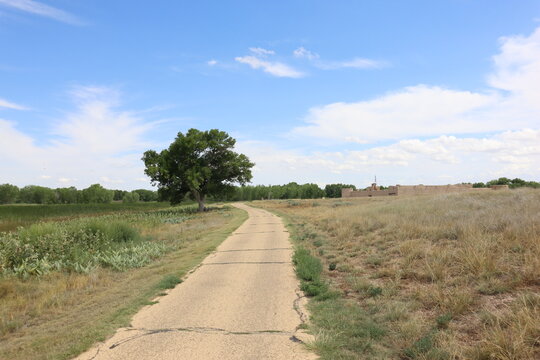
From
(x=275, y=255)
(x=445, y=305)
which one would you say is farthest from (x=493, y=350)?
(x=275, y=255)

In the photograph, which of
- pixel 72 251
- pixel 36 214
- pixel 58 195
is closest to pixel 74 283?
pixel 72 251

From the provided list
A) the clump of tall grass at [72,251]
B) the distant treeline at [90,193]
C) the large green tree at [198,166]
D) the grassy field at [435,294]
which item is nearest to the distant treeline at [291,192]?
the distant treeline at [90,193]

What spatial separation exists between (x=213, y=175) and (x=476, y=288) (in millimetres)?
42090

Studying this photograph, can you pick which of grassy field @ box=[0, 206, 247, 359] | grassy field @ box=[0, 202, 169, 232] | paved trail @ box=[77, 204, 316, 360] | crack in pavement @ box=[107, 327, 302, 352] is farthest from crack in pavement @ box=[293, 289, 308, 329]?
grassy field @ box=[0, 202, 169, 232]

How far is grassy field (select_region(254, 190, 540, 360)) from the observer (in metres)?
4.38

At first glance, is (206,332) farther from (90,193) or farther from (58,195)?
(58,195)

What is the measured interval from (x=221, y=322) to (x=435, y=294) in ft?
12.3

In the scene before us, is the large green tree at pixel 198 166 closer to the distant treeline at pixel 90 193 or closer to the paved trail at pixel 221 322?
the paved trail at pixel 221 322

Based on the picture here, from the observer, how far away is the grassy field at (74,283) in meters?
5.53

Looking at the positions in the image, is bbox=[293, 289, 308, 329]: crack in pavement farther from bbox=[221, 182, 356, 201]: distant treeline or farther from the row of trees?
the row of trees

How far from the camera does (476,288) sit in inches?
243

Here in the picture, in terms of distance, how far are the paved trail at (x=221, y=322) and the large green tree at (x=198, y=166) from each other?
3418 centimetres

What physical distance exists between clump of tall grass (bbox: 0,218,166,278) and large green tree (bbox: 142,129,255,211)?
24878mm

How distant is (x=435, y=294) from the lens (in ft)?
20.0
